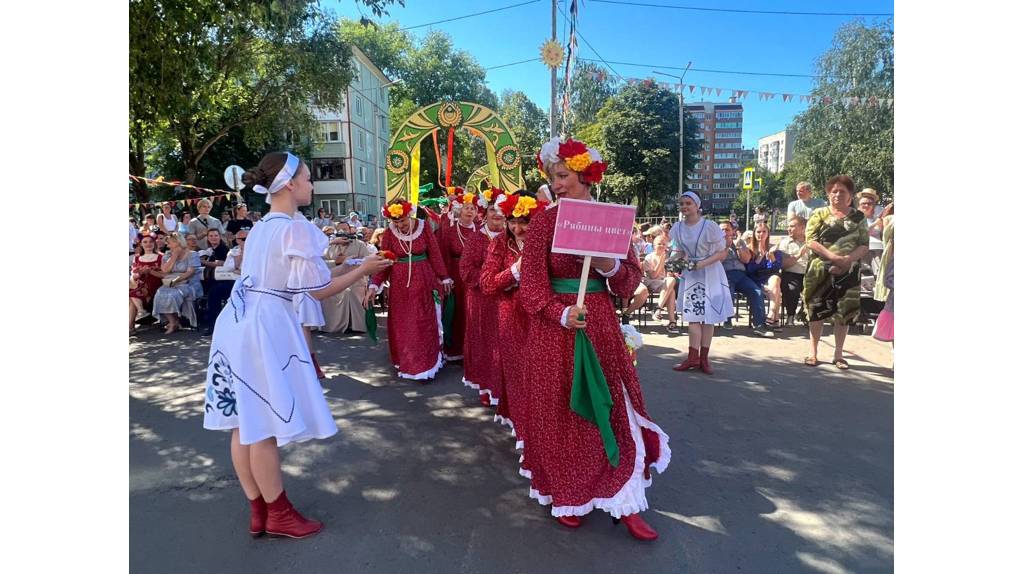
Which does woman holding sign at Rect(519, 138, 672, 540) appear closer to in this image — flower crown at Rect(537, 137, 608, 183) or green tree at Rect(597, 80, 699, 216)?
flower crown at Rect(537, 137, 608, 183)

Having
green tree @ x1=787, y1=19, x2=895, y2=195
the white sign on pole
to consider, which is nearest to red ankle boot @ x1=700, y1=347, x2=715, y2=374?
green tree @ x1=787, y1=19, x2=895, y2=195

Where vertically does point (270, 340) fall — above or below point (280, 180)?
below

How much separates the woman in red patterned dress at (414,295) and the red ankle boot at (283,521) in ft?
9.53

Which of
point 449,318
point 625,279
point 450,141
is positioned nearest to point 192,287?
point 449,318

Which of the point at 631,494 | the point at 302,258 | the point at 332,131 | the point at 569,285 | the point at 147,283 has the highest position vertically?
the point at 332,131

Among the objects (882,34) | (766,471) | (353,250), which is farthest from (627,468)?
(882,34)

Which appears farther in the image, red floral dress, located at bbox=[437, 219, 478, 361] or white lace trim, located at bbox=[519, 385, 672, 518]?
red floral dress, located at bbox=[437, 219, 478, 361]

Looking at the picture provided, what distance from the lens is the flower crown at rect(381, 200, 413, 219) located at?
5465mm

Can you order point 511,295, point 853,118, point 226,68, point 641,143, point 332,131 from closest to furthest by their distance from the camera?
point 511,295, point 226,68, point 853,118, point 641,143, point 332,131

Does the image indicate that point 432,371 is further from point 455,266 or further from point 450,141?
point 450,141

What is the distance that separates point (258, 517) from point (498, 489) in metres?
1.33

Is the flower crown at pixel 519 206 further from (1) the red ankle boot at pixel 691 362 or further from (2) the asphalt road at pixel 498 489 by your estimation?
(1) the red ankle boot at pixel 691 362

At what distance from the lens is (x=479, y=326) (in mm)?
5289

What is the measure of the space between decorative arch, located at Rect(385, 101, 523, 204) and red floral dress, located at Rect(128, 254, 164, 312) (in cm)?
548
